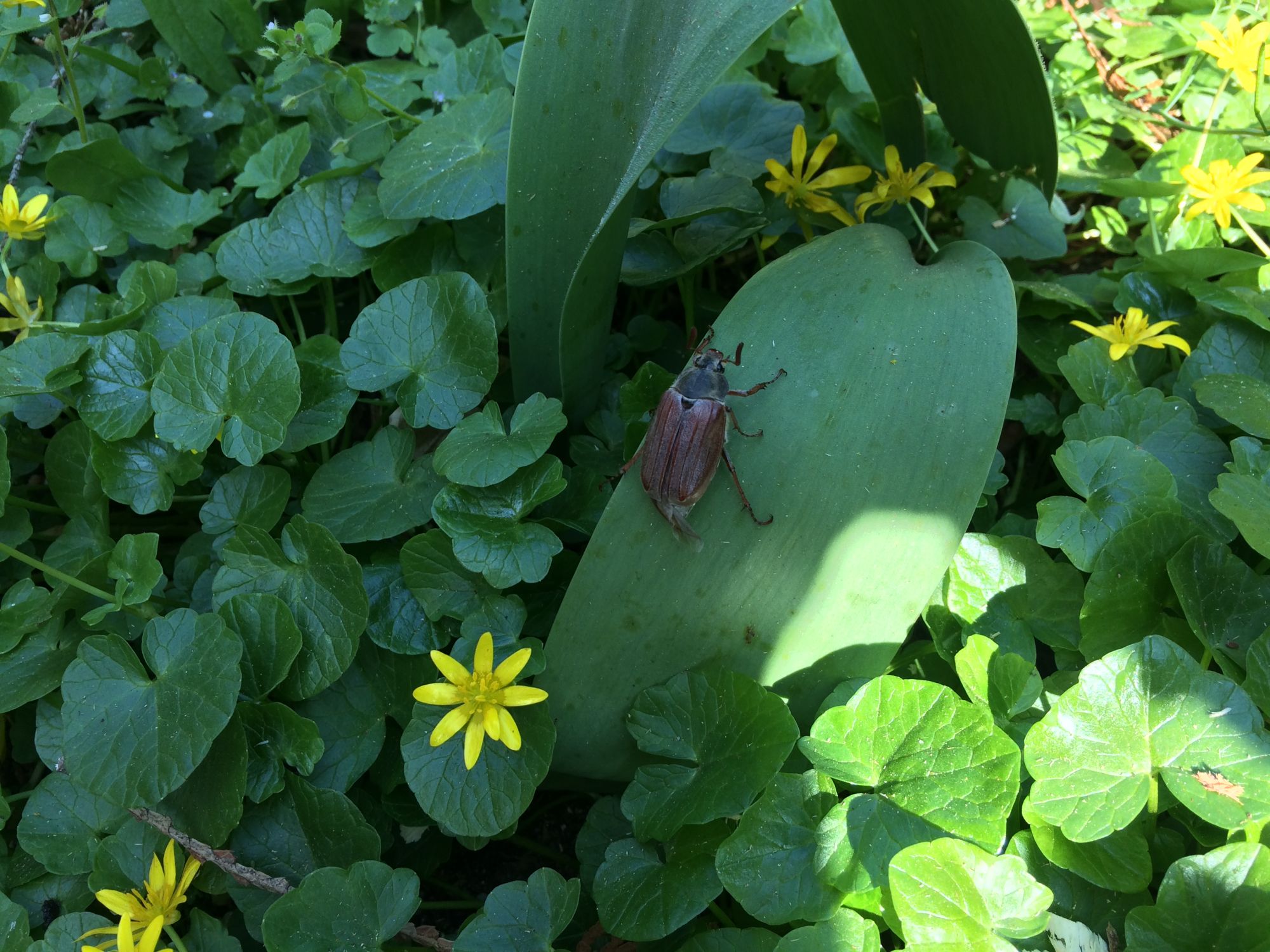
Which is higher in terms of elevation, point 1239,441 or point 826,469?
point 826,469

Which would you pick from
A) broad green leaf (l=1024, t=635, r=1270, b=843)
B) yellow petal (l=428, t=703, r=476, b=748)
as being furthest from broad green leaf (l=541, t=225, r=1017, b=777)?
broad green leaf (l=1024, t=635, r=1270, b=843)

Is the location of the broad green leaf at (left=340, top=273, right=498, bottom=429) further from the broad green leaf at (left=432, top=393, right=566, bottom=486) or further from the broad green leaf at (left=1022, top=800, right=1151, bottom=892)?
the broad green leaf at (left=1022, top=800, right=1151, bottom=892)

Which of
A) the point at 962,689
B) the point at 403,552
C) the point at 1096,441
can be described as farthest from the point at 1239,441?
the point at 403,552

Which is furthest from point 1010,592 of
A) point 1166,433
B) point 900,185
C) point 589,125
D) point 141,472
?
point 141,472

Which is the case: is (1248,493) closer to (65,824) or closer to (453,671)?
(453,671)

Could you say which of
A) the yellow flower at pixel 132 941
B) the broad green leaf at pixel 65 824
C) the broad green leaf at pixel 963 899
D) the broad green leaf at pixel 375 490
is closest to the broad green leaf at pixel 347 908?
the yellow flower at pixel 132 941

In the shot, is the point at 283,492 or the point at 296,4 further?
the point at 296,4

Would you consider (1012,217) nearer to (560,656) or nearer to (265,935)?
(560,656)
